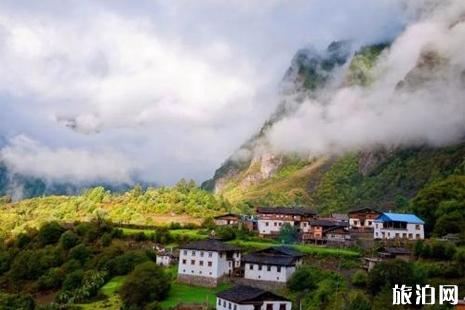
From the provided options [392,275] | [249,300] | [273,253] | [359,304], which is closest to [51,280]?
[273,253]

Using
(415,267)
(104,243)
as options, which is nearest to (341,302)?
(415,267)

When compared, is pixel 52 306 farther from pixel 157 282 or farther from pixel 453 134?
pixel 453 134

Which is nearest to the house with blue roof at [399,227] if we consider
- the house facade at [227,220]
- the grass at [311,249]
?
the grass at [311,249]

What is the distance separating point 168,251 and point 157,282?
64.7 ft

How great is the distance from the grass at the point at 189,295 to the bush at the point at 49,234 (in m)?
37.9

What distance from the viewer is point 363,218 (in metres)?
94.2

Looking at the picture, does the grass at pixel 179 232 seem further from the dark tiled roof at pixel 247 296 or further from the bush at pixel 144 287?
the dark tiled roof at pixel 247 296

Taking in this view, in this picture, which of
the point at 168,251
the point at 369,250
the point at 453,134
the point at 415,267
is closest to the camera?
the point at 415,267

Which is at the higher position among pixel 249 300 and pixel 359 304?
pixel 359 304

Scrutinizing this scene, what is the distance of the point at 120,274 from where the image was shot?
259 ft

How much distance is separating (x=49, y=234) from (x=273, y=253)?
1903 inches

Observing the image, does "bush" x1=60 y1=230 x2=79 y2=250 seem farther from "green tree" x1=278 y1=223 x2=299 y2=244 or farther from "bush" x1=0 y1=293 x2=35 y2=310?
"green tree" x1=278 y1=223 x2=299 y2=244

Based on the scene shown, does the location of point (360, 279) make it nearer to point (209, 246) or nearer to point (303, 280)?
point (303, 280)

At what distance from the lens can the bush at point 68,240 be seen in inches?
3723
